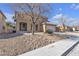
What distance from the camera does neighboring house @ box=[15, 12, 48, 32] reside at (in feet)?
20.2

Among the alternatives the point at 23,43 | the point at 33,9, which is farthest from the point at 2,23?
the point at 33,9

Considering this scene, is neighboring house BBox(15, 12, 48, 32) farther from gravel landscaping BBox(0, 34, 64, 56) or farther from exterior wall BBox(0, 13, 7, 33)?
exterior wall BBox(0, 13, 7, 33)

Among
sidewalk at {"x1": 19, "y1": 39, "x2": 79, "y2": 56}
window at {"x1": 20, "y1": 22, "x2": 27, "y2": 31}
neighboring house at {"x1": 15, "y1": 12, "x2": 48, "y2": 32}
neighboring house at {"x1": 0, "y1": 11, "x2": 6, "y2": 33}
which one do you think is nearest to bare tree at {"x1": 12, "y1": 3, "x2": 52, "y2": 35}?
neighboring house at {"x1": 15, "y1": 12, "x2": 48, "y2": 32}

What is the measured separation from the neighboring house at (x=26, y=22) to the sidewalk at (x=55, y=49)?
69 centimetres

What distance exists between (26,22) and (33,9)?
514mm

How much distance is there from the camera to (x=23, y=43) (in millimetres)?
6055

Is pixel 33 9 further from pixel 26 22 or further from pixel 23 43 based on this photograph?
pixel 23 43

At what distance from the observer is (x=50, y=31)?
636cm

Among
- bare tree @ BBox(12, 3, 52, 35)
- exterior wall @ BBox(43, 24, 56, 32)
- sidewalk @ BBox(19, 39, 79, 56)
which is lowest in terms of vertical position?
sidewalk @ BBox(19, 39, 79, 56)

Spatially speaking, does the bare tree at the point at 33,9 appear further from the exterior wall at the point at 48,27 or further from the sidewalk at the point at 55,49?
the sidewalk at the point at 55,49

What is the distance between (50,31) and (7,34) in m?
1.36

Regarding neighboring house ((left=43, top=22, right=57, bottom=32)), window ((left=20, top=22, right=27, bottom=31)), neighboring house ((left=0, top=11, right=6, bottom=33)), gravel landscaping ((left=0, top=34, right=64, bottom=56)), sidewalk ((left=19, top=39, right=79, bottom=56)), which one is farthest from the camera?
neighboring house ((left=43, top=22, right=57, bottom=32))

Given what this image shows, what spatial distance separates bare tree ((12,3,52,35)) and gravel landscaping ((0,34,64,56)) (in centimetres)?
44

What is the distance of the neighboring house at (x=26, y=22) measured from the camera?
6143 mm
